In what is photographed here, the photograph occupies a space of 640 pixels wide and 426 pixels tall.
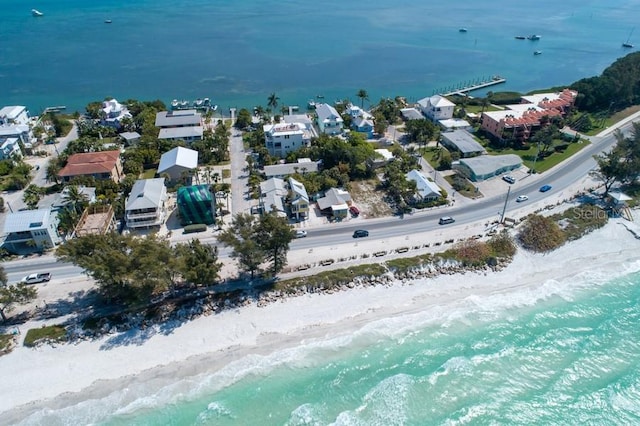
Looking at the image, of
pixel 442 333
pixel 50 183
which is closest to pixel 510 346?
pixel 442 333

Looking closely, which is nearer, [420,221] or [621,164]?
[420,221]

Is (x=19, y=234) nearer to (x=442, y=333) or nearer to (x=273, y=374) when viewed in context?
(x=273, y=374)

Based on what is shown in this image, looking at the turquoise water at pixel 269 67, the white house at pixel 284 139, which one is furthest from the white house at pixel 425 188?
the turquoise water at pixel 269 67

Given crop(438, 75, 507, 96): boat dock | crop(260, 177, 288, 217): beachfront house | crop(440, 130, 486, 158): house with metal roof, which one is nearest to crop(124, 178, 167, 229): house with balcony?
crop(260, 177, 288, 217): beachfront house

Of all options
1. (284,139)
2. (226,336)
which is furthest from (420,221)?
(284,139)

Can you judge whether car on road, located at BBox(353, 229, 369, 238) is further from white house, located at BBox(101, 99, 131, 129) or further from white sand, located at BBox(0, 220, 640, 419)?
white house, located at BBox(101, 99, 131, 129)

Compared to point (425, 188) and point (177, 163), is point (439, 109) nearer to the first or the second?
point (425, 188)
